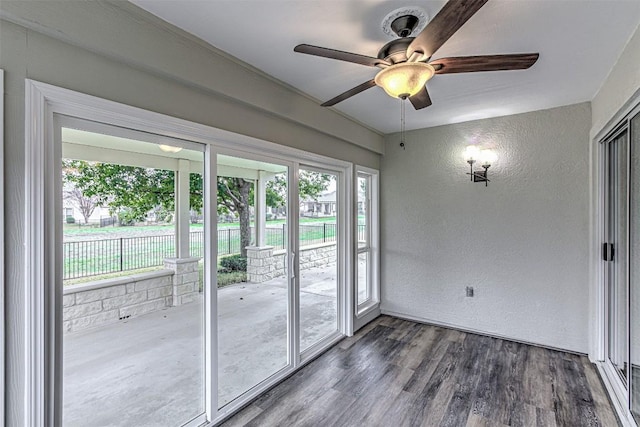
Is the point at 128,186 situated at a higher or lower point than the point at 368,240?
higher

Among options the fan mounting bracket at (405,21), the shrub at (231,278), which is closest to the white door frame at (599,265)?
the fan mounting bracket at (405,21)

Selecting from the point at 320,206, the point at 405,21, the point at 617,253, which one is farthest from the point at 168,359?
the point at 617,253

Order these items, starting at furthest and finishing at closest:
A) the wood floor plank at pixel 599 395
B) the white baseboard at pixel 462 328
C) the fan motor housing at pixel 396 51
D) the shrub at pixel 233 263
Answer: the white baseboard at pixel 462 328, the shrub at pixel 233 263, the wood floor plank at pixel 599 395, the fan motor housing at pixel 396 51

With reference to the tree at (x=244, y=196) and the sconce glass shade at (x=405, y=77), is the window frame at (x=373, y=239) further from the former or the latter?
the sconce glass shade at (x=405, y=77)

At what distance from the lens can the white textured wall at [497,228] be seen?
3246 millimetres

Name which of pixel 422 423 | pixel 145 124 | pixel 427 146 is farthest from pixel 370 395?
pixel 427 146

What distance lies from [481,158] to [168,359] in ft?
12.2

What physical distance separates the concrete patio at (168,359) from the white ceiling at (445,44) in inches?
71.2

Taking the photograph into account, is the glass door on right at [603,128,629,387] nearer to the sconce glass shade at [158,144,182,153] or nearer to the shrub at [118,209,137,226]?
the sconce glass shade at [158,144,182,153]

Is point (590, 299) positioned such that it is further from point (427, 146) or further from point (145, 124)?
point (145, 124)

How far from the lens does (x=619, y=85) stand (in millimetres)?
2199

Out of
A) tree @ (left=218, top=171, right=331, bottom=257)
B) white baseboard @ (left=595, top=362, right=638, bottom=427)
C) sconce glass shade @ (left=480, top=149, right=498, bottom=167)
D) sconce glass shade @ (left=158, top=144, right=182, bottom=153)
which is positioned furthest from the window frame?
sconce glass shade @ (left=158, top=144, right=182, bottom=153)

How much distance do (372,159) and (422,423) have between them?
10.1 feet

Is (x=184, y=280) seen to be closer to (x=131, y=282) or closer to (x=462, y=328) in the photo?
(x=131, y=282)
